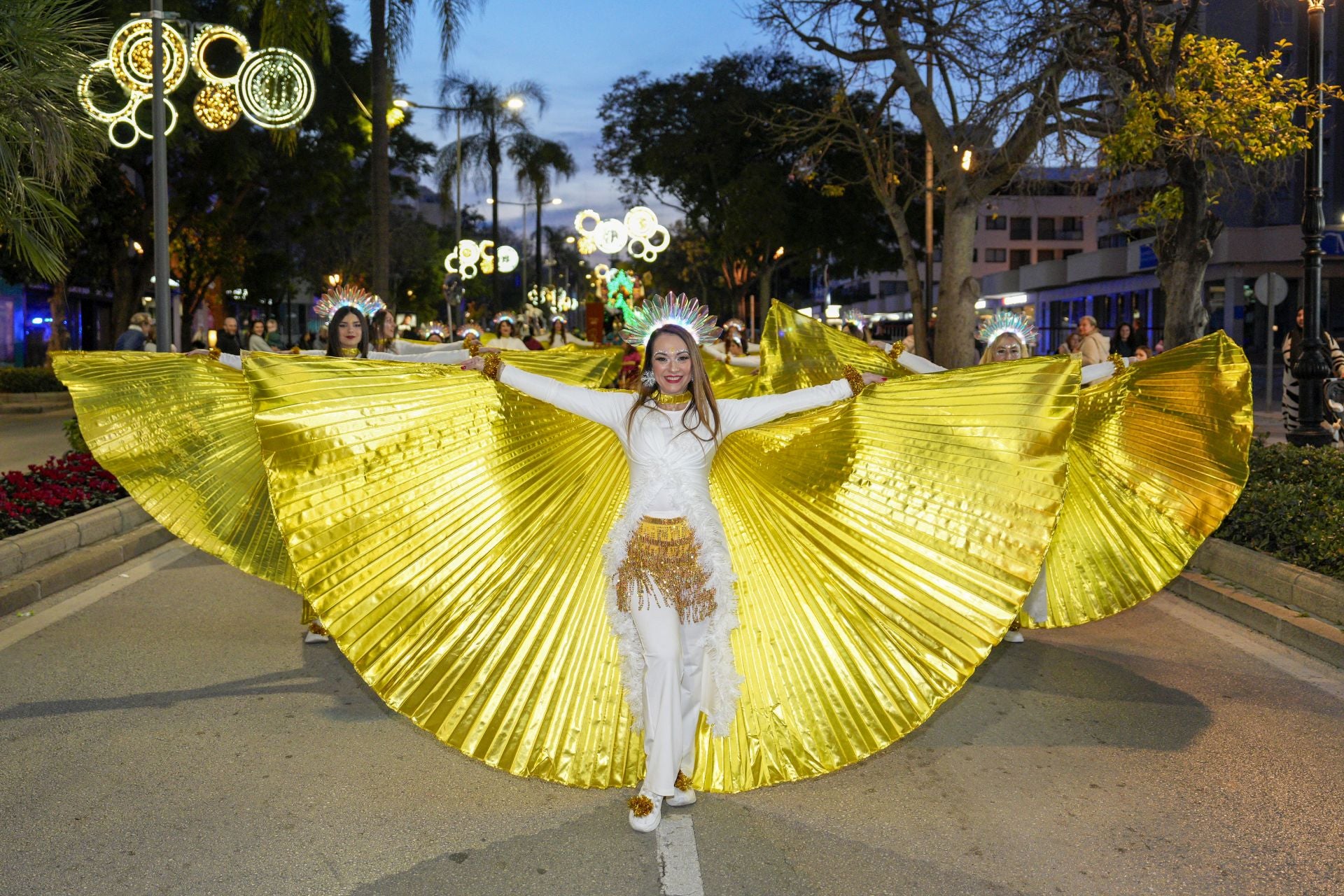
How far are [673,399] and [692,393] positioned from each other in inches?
3.1

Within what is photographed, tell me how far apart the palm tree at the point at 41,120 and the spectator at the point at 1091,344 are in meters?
8.18

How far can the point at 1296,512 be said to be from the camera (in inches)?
346

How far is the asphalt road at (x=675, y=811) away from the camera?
4.26 meters

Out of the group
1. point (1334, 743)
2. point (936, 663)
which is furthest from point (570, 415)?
point (1334, 743)

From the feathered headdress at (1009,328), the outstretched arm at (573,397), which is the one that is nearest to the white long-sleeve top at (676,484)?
the outstretched arm at (573,397)

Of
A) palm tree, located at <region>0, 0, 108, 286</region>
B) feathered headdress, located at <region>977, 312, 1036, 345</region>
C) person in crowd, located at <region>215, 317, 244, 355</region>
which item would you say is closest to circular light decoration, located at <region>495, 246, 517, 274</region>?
person in crowd, located at <region>215, 317, 244, 355</region>

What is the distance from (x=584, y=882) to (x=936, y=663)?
1488 mm

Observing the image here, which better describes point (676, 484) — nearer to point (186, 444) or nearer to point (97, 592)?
point (186, 444)

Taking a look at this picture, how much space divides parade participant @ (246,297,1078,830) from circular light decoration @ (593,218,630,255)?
31.0 metres

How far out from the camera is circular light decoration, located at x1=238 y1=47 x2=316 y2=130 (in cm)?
1448

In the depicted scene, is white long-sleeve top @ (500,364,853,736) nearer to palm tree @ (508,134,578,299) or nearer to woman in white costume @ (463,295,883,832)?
woman in white costume @ (463,295,883,832)

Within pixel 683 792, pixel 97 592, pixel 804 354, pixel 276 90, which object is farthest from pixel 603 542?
pixel 276 90

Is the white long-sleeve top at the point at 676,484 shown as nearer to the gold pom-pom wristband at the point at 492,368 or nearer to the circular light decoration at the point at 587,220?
the gold pom-pom wristband at the point at 492,368

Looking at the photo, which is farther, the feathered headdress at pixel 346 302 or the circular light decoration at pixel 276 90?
the circular light decoration at pixel 276 90
